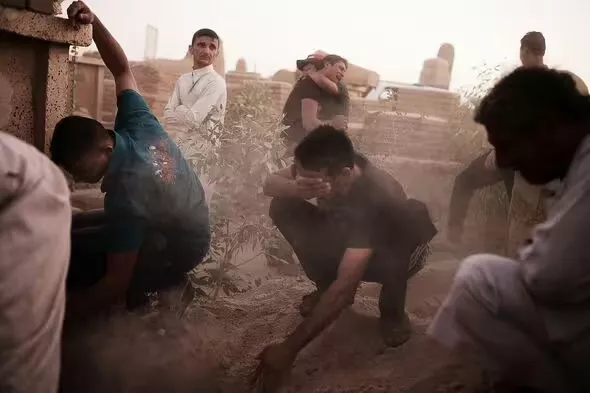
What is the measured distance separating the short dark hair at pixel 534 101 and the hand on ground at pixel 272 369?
105 centimetres

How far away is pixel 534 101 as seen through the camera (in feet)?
6.56

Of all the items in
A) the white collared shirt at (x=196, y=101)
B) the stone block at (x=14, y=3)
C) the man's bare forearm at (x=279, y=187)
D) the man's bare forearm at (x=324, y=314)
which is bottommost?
the man's bare forearm at (x=324, y=314)

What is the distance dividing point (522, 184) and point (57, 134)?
5.25 ft

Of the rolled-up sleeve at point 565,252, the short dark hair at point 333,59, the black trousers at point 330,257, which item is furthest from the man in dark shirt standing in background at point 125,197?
the rolled-up sleeve at point 565,252

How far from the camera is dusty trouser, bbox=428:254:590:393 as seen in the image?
6.47 ft

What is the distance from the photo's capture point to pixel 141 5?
240 cm

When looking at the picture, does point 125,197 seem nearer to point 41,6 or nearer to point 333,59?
point 41,6

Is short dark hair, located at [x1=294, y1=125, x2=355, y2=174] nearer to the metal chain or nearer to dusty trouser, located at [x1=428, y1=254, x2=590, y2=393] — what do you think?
dusty trouser, located at [x1=428, y1=254, x2=590, y2=393]

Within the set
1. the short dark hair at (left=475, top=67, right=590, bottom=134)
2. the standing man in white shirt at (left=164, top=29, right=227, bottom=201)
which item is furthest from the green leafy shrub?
the short dark hair at (left=475, top=67, right=590, bottom=134)

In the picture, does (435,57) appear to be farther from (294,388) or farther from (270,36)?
(294,388)

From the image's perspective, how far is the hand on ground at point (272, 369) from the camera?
7.52 feet

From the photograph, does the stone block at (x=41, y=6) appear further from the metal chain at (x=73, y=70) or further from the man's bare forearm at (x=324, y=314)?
the man's bare forearm at (x=324, y=314)

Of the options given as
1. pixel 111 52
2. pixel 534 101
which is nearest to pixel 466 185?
pixel 534 101

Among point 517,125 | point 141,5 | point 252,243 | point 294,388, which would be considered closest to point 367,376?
point 294,388
